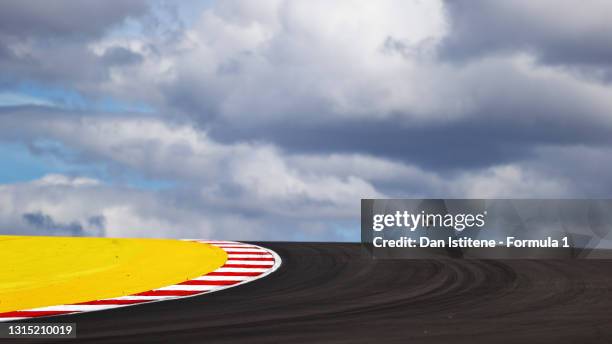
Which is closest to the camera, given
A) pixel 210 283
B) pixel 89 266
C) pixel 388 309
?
pixel 388 309

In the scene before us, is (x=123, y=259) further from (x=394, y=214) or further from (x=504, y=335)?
(x=504, y=335)

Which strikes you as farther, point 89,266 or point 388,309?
point 89,266

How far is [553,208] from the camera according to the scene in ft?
65.1

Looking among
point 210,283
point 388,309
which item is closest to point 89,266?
point 210,283

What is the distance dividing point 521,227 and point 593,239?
1.95 m

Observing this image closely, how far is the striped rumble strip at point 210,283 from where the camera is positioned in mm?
12297

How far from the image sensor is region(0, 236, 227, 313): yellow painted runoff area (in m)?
14.0

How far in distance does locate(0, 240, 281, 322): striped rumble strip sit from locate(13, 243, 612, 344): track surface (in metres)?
0.46

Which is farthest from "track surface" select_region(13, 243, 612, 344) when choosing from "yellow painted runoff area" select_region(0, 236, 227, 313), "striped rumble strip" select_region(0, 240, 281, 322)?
"yellow painted runoff area" select_region(0, 236, 227, 313)

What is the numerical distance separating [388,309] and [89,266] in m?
7.90

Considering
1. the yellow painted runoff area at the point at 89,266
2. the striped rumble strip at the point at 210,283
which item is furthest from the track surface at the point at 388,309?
the yellow painted runoff area at the point at 89,266

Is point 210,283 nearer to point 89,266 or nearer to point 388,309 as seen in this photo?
point 89,266

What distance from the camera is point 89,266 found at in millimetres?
17578

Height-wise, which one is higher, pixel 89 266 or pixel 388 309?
pixel 89 266
